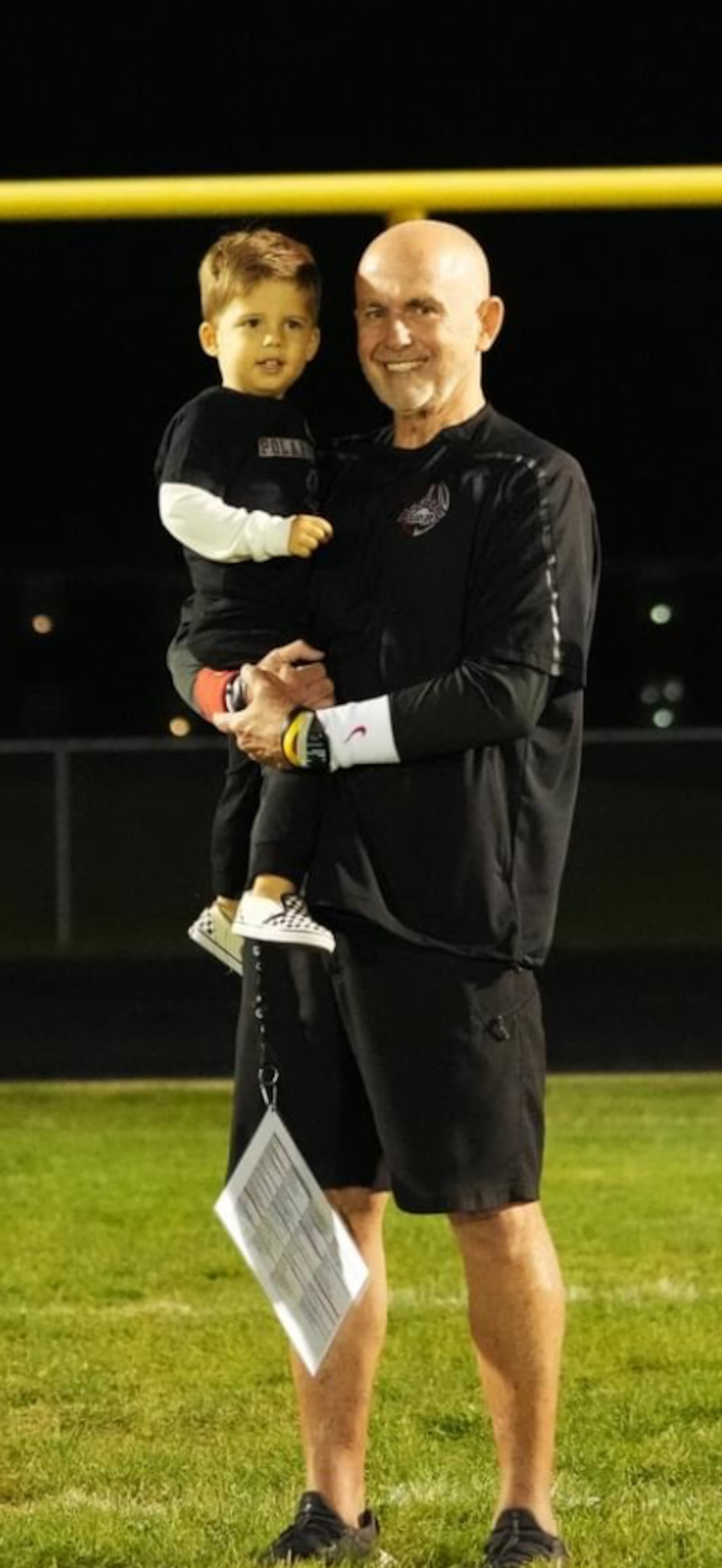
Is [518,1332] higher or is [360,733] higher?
[360,733]

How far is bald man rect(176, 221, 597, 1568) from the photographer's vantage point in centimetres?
365

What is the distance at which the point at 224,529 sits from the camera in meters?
3.62

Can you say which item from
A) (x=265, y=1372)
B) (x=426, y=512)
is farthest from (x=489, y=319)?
(x=265, y=1372)

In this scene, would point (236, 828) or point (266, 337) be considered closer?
point (266, 337)

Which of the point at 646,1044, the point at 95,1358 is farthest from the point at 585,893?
the point at 95,1358

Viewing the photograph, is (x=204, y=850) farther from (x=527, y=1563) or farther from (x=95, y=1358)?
(x=527, y=1563)

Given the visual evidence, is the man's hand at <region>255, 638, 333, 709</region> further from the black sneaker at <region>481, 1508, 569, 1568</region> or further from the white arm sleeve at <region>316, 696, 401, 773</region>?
the black sneaker at <region>481, 1508, 569, 1568</region>

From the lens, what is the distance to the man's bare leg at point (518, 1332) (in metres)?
3.73

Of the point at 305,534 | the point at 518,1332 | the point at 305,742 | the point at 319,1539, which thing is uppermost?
the point at 305,534

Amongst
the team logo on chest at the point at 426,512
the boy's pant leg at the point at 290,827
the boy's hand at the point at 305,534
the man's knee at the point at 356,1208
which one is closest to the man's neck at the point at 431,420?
the team logo on chest at the point at 426,512

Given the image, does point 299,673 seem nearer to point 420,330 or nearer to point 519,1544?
point 420,330

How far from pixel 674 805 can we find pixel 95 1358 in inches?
862

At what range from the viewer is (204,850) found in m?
19.8

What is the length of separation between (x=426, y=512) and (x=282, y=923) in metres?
0.59
